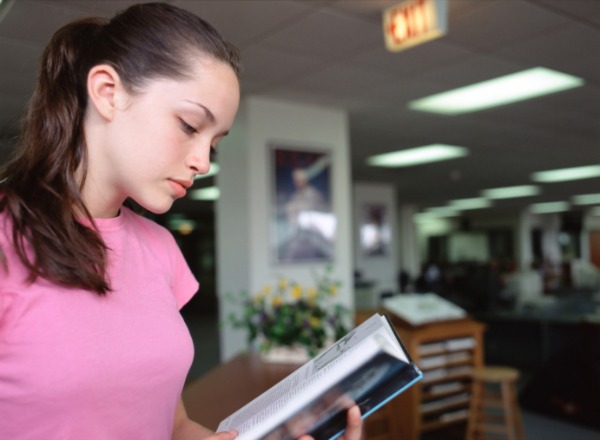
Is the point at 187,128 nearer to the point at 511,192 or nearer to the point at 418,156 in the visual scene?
the point at 418,156

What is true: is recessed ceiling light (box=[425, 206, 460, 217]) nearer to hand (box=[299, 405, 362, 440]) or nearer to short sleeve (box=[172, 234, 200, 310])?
short sleeve (box=[172, 234, 200, 310])

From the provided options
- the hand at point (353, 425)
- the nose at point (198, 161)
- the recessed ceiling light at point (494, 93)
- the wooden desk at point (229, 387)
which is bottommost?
the wooden desk at point (229, 387)

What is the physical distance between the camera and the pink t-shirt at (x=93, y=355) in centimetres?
76

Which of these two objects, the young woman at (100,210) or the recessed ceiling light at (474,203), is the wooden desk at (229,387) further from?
the recessed ceiling light at (474,203)

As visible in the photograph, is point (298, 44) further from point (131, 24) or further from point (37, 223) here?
point (37, 223)

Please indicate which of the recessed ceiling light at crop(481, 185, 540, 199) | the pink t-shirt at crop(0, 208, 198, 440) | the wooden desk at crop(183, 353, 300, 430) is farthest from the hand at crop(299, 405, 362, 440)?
the recessed ceiling light at crop(481, 185, 540, 199)

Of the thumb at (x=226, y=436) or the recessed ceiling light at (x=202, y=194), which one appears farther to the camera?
the recessed ceiling light at (x=202, y=194)

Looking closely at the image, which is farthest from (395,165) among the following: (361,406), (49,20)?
(361,406)

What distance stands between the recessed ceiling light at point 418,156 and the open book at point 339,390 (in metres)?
6.08

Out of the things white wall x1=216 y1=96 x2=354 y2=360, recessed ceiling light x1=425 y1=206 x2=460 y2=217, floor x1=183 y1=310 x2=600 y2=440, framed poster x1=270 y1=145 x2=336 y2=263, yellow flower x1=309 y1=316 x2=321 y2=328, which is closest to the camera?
yellow flower x1=309 y1=316 x2=321 y2=328

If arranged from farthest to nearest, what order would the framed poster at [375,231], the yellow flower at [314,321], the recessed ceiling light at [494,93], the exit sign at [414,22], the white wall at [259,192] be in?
the framed poster at [375,231] → the white wall at [259,192] → the recessed ceiling light at [494,93] → the yellow flower at [314,321] → the exit sign at [414,22]

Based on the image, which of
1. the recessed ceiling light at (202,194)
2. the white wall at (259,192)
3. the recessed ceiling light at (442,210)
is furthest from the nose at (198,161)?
the recessed ceiling light at (442,210)

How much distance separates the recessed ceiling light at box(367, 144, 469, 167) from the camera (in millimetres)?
6827

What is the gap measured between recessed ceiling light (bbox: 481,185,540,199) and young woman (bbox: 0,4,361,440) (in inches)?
Answer: 382
